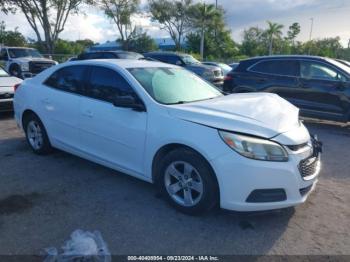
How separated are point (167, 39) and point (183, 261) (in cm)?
6744

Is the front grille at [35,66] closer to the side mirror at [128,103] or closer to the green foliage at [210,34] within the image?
the side mirror at [128,103]

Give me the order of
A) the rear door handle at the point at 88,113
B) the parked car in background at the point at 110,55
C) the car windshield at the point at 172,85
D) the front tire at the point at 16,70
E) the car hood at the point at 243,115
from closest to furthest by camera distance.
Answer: the car hood at the point at 243,115 < the car windshield at the point at 172,85 < the rear door handle at the point at 88,113 < the parked car in background at the point at 110,55 < the front tire at the point at 16,70

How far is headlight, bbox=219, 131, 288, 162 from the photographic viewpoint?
3.27 meters

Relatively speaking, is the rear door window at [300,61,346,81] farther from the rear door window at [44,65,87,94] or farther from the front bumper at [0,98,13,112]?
the front bumper at [0,98,13,112]

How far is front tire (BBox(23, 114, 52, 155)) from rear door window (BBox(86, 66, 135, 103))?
52.6 inches

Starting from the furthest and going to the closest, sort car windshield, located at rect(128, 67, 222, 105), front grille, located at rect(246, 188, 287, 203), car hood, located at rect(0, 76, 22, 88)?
car hood, located at rect(0, 76, 22, 88) → car windshield, located at rect(128, 67, 222, 105) → front grille, located at rect(246, 188, 287, 203)

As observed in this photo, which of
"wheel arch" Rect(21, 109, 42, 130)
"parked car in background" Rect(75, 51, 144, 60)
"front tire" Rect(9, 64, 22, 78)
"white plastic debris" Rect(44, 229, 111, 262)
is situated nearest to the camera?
"white plastic debris" Rect(44, 229, 111, 262)

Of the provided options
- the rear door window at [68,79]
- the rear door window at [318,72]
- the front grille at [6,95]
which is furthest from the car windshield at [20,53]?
the rear door window at [318,72]

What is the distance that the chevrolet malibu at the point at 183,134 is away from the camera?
10.8 feet

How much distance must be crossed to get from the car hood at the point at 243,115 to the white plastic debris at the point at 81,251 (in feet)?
4.91

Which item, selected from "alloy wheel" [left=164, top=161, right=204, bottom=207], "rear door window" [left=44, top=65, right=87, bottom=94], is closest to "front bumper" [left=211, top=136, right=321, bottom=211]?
"alloy wheel" [left=164, top=161, right=204, bottom=207]

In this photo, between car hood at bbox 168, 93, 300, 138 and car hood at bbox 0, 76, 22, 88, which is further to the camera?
car hood at bbox 0, 76, 22, 88

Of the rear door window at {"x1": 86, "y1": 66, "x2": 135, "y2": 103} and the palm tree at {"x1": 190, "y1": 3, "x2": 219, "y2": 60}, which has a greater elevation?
the palm tree at {"x1": 190, "y1": 3, "x2": 219, "y2": 60}

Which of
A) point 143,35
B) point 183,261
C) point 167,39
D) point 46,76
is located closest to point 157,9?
point 143,35
